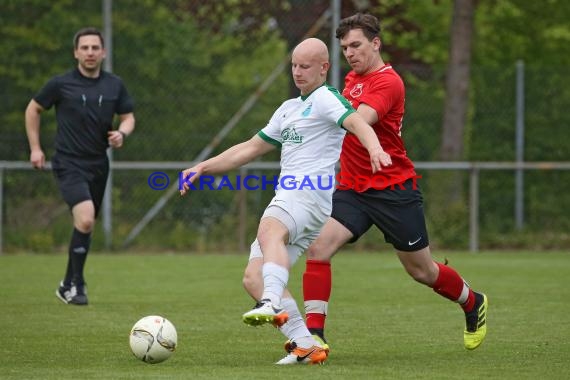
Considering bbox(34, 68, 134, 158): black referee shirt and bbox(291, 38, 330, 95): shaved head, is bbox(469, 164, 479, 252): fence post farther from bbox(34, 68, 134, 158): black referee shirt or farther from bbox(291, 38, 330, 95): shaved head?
bbox(291, 38, 330, 95): shaved head

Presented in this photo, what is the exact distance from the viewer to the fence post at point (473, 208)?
58.0ft

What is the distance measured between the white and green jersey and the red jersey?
66cm

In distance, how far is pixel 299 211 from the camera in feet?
21.7

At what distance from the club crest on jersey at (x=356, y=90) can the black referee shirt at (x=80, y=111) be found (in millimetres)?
3824

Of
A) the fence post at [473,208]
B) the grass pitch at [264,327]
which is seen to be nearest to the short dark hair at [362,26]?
the grass pitch at [264,327]

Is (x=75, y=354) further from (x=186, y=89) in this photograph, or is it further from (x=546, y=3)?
(x=546, y=3)

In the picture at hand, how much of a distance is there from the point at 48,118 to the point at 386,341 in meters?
10.6

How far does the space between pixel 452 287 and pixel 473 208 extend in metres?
10.0

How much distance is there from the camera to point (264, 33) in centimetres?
1814

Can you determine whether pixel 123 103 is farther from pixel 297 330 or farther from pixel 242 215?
pixel 242 215

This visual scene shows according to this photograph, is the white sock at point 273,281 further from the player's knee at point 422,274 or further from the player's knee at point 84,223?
the player's knee at point 84,223

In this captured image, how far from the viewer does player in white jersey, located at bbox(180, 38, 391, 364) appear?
258 inches

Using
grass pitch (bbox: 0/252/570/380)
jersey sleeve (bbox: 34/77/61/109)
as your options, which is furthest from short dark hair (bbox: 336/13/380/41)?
jersey sleeve (bbox: 34/77/61/109)

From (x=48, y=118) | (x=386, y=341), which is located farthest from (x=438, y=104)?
(x=386, y=341)
